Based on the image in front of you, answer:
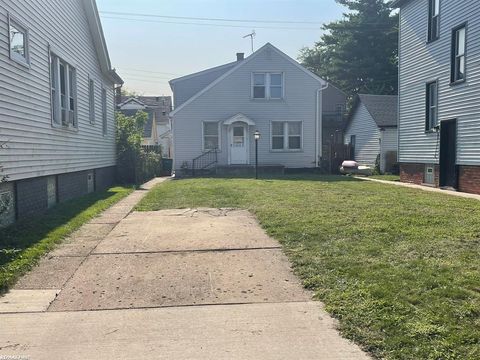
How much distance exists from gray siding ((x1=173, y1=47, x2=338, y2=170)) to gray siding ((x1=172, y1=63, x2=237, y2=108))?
3.57 m

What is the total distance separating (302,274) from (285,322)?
1409 mm

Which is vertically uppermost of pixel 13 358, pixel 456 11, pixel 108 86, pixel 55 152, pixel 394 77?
pixel 394 77

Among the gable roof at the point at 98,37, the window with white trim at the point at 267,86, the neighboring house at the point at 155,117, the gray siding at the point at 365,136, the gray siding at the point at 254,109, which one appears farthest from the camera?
the neighboring house at the point at 155,117

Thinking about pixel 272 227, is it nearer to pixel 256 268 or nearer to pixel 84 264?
pixel 256 268

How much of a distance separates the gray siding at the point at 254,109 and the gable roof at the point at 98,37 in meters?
7.32

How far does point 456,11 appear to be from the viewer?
14.7 meters

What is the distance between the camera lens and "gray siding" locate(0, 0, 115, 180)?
834cm

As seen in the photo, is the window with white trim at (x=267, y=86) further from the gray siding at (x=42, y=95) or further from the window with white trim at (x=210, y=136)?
the gray siding at (x=42, y=95)

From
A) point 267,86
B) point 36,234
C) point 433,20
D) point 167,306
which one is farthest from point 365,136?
point 167,306

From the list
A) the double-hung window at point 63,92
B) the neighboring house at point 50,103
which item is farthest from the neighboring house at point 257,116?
the double-hung window at point 63,92

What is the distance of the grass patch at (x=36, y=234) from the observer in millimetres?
5578

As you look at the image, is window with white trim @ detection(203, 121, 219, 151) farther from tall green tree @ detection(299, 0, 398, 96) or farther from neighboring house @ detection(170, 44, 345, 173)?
tall green tree @ detection(299, 0, 398, 96)

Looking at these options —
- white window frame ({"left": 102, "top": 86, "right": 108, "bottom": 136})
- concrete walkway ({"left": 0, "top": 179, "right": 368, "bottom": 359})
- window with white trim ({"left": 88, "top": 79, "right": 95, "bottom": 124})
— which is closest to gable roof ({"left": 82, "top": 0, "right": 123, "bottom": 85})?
white window frame ({"left": 102, "top": 86, "right": 108, "bottom": 136})

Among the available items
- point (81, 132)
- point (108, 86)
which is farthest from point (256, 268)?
point (108, 86)
